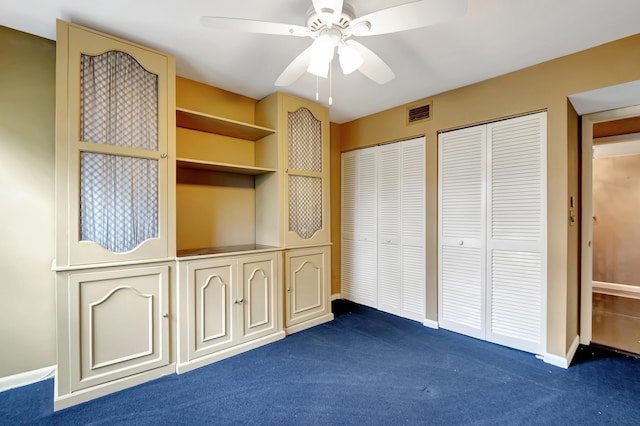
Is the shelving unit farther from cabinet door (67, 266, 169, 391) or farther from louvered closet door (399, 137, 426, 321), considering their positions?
louvered closet door (399, 137, 426, 321)

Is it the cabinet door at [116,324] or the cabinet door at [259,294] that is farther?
the cabinet door at [259,294]

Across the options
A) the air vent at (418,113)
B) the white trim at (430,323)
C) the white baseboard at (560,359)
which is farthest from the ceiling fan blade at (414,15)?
the white trim at (430,323)

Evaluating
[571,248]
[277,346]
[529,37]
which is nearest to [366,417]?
[277,346]

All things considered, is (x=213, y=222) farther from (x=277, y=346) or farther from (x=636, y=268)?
(x=636, y=268)

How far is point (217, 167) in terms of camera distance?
2633 mm

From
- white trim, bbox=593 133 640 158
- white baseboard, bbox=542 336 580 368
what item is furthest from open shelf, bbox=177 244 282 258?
white trim, bbox=593 133 640 158

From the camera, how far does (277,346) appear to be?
8.62 feet

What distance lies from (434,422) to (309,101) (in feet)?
9.53

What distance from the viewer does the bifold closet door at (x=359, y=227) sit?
3627 mm

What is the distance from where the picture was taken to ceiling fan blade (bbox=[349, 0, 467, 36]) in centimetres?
123

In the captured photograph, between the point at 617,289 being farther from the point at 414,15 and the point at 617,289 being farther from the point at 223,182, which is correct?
the point at 223,182

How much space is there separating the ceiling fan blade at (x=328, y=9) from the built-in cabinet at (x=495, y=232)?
6.29 ft

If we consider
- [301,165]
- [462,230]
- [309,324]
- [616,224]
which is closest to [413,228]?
[462,230]

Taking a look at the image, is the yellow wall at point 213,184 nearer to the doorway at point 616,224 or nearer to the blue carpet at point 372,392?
Answer: the blue carpet at point 372,392
